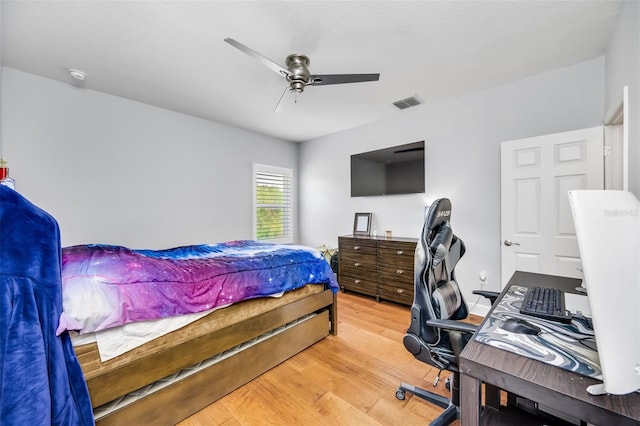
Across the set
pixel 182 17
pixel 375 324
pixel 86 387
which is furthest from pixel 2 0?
pixel 375 324

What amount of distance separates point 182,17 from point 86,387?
2.29 m

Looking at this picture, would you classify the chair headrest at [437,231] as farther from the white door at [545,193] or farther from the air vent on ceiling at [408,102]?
the air vent on ceiling at [408,102]

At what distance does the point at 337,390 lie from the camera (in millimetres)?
1779

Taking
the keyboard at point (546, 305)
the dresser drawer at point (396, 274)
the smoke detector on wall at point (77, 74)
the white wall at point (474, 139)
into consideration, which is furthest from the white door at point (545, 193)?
the smoke detector on wall at point (77, 74)

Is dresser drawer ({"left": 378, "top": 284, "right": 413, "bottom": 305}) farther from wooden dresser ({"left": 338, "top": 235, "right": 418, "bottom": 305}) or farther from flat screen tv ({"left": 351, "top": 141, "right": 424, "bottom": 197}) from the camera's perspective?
flat screen tv ({"left": 351, "top": 141, "right": 424, "bottom": 197})

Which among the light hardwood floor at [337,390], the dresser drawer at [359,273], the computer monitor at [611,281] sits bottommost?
the light hardwood floor at [337,390]

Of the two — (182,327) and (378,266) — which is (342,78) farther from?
(378,266)

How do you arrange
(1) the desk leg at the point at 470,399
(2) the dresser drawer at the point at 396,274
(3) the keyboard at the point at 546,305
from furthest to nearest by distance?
(2) the dresser drawer at the point at 396,274, (3) the keyboard at the point at 546,305, (1) the desk leg at the point at 470,399

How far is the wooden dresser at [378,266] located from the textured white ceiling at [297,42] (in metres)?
1.90

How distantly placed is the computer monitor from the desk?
4 centimetres

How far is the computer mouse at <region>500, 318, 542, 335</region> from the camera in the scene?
0.96 metres

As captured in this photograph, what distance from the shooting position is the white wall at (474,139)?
255cm

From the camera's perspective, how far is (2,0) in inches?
65.9

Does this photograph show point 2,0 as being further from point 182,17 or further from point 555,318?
point 555,318
